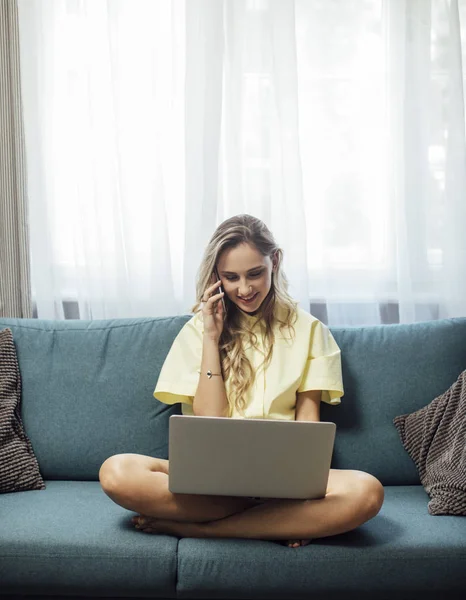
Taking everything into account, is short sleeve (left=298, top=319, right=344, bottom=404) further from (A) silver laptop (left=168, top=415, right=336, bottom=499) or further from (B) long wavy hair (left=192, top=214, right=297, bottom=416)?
(A) silver laptop (left=168, top=415, right=336, bottom=499)

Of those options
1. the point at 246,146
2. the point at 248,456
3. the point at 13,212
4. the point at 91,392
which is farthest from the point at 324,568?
the point at 13,212

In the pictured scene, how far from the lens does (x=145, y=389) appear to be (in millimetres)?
2455

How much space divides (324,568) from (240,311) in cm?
82

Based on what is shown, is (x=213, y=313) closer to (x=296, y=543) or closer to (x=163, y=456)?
(x=163, y=456)

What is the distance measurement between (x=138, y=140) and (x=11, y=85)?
0.47 meters

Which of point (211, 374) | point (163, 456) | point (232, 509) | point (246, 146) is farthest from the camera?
point (246, 146)

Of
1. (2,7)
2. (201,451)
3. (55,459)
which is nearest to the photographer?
(201,451)

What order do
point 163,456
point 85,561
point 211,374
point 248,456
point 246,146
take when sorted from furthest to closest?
1. point 246,146
2. point 163,456
3. point 211,374
4. point 85,561
5. point 248,456

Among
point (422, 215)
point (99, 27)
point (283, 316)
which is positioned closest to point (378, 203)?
point (422, 215)

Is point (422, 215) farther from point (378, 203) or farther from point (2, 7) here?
point (2, 7)

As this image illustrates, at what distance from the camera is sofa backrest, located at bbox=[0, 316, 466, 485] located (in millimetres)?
2412

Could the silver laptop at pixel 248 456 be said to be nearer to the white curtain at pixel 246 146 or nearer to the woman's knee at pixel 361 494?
the woman's knee at pixel 361 494

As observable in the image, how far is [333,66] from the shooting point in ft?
9.46

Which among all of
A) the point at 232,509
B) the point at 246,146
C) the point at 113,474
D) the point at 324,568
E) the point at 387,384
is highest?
the point at 246,146
